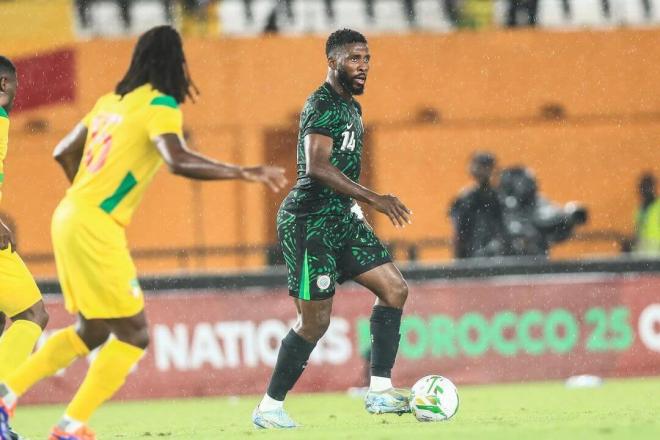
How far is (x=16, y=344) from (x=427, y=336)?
17.8 feet

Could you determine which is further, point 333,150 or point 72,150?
point 333,150

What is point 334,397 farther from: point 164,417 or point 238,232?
point 238,232

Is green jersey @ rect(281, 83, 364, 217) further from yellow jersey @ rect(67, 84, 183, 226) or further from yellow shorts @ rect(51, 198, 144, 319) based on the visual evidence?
yellow shorts @ rect(51, 198, 144, 319)

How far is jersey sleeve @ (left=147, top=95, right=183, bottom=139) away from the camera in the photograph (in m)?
6.71

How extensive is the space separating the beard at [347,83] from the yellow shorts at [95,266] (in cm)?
218

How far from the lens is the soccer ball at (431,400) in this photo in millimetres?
8359

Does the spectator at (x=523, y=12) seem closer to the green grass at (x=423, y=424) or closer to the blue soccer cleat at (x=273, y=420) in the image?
the green grass at (x=423, y=424)

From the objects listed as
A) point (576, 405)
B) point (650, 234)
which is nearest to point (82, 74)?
point (650, 234)

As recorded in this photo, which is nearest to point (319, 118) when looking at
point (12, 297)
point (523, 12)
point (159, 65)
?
point (159, 65)

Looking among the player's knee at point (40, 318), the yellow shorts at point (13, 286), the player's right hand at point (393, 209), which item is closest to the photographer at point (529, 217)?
the player's right hand at point (393, 209)

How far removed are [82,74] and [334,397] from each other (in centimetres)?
935

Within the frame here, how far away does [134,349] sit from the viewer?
6828 mm

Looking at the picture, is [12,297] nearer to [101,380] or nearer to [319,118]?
[101,380]

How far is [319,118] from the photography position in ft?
27.2
